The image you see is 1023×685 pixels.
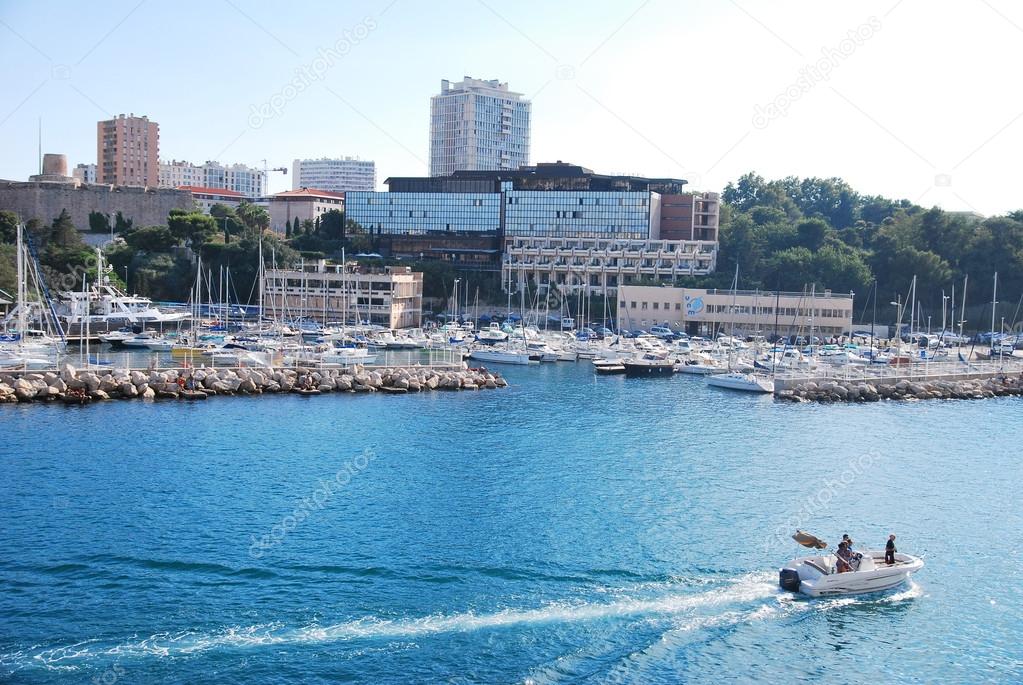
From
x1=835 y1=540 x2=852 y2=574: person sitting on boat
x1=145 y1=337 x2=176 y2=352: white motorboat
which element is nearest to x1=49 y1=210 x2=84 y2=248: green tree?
x1=145 y1=337 x2=176 y2=352: white motorboat

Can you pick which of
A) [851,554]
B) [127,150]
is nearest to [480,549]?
[851,554]

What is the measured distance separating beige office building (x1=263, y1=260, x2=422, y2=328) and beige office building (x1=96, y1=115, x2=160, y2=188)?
43369mm

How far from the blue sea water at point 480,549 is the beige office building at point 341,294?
25192 millimetres

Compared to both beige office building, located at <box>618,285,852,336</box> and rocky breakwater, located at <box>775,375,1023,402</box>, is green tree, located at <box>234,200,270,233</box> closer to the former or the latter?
beige office building, located at <box>618,285,852,336</box>

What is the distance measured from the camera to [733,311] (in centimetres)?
5094

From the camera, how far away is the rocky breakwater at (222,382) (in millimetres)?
28078

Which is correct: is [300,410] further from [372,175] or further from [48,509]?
[372,175]

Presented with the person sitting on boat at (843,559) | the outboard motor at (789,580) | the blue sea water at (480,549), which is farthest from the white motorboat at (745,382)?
the outboard motor at (789,580)

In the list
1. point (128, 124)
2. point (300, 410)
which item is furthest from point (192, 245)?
point (128, 124)

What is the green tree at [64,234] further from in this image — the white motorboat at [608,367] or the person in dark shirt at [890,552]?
the person in dark shirt at [890,552]

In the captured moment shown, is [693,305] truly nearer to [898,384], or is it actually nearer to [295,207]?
[898,384]

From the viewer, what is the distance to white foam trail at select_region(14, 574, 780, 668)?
1177 cm

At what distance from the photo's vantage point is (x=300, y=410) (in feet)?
93.0

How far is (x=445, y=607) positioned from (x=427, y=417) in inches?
576
